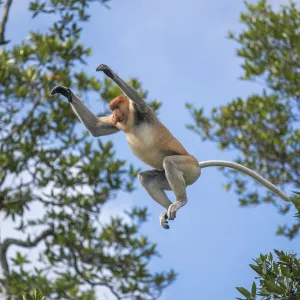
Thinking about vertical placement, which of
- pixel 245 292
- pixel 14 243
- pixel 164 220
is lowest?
pixel 245 292

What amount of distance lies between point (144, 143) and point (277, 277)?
4.39 ft

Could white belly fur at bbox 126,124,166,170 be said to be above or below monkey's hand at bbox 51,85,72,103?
below

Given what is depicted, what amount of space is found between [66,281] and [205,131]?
156 inches

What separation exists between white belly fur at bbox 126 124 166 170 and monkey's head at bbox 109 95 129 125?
4.8 inches

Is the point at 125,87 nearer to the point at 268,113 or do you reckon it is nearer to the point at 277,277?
the point at 277,277

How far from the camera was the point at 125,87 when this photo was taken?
4.44m

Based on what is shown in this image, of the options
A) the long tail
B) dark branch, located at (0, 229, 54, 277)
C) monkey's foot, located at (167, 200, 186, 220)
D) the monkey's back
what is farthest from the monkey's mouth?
dark branch, located at (0, 229, 54, 277)

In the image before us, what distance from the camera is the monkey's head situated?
184 inches

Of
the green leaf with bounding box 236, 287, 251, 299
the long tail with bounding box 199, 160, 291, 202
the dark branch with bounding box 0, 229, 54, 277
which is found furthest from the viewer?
the dark branch with bounding box 0, 229, 54, 277

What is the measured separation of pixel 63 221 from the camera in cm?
1069

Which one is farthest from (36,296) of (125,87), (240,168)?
(240,168)

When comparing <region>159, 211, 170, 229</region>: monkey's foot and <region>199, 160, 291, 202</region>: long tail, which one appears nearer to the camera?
<region>159, 211, 170, 229</region>: monkey's foot

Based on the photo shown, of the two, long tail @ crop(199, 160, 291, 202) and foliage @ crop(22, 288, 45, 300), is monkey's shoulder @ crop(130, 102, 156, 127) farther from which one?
foliage @ crop(22, 288, 45, 300)

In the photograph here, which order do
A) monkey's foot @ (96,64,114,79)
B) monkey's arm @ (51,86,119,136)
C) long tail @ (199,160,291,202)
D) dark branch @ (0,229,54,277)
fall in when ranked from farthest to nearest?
dark branch @ (0,229,54,277) < long tail @ (199,160,291,202) < monkey's arm @ (51,86,119,136) < monkey's foot @ (96,64,114,79)
